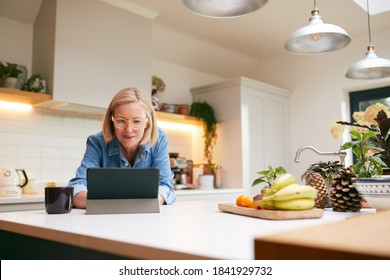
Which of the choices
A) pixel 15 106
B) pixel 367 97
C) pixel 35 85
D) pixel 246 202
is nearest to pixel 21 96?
pixel 35 85

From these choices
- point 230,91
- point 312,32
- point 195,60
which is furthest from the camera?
point 195,60

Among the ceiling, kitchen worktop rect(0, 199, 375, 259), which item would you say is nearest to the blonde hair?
kitchen worktop rect(0, 199, 375, 259)

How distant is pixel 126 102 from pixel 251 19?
2.34 meters

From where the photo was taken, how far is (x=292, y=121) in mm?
4641

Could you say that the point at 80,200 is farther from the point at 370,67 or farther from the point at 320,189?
the point at 370,67

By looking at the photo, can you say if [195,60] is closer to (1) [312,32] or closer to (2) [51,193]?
(1) [312,32]

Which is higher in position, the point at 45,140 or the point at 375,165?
the point at 45,140

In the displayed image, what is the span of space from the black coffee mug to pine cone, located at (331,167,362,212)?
3.00 ft

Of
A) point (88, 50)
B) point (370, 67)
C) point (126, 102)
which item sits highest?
point (88, 50)

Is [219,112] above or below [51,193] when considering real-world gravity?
above

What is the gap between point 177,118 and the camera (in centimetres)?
392

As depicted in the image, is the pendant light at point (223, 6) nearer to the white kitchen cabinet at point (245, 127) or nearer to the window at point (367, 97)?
the white kitchen cabinet at point (245, 127)

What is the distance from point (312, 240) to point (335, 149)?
159 inches

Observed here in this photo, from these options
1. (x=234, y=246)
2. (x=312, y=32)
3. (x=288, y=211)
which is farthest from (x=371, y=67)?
(x=234, y=246)
